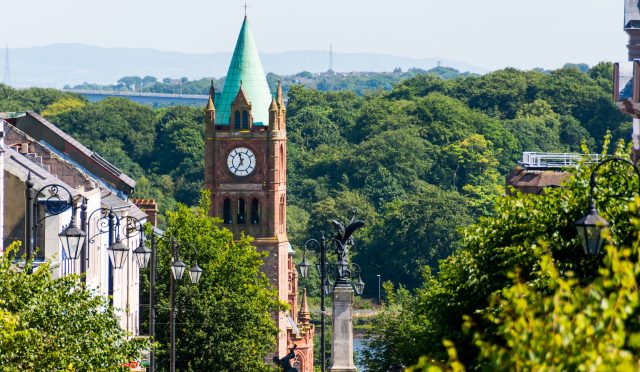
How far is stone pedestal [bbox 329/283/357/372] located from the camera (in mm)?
45188

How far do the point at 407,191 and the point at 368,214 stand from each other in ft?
34.9

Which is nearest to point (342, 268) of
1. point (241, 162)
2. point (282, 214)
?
point (282, 214)

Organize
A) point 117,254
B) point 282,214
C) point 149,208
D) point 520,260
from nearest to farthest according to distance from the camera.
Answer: point 520,260 < point 117,254 < point 149,208 < point 282,214

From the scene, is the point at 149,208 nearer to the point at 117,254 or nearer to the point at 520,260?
the point at 117,254

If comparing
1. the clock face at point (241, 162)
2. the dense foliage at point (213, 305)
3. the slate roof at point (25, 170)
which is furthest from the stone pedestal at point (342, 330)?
the clock face at point (241, 162)

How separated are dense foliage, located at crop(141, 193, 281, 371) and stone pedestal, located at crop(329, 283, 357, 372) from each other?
2176cm

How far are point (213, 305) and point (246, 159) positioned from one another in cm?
4378

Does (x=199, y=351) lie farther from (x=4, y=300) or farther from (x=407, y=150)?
(x=407, y=150)

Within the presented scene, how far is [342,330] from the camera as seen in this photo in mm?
45219

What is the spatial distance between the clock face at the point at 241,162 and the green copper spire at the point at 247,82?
1.63 m

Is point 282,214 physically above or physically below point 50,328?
below

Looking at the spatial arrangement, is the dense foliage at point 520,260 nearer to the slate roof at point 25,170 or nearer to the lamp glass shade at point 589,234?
the lamp glass shade at point 589,234

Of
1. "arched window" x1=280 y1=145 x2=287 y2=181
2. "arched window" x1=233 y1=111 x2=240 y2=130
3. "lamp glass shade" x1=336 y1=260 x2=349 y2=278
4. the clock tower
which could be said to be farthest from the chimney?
"lamp glass shade" x1=336 y1=260 x2=349 y2=278

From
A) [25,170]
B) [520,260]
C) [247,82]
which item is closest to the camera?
[520,260]
